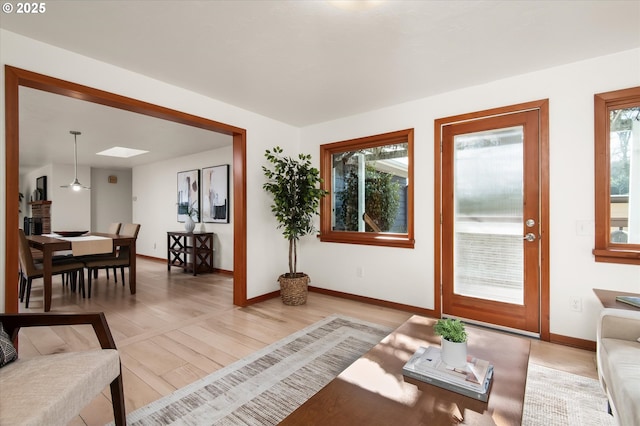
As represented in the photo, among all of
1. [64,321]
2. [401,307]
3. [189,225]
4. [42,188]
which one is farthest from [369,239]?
[42,188]

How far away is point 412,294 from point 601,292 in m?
1.65

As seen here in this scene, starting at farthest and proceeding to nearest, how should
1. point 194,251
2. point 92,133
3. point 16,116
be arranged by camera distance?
point 194,251 < point 92,133 < point 16,116

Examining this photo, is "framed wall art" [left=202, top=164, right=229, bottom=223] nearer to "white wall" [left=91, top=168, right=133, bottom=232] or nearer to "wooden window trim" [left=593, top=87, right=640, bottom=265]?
"white wall" [left=91, top=168, right=133, bottom=232]

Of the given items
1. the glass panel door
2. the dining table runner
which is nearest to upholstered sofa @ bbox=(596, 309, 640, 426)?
the glass panel door

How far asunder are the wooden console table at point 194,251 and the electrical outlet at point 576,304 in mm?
5380

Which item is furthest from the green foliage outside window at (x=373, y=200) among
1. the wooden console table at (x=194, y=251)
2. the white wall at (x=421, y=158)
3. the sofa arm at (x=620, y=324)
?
the wooden console table at (x=194, y=251)

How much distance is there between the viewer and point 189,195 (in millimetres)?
6461

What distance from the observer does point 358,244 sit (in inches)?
156

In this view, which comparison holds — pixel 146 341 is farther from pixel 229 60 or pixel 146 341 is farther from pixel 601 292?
pixel 601 292

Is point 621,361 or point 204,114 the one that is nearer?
point 621,361

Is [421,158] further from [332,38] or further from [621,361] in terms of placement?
[621,361]

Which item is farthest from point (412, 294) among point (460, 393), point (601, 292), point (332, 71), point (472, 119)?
point (332, 71)

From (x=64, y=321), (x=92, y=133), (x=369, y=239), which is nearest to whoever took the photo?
(x=64, y=321)

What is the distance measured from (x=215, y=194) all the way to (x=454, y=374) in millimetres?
5406
